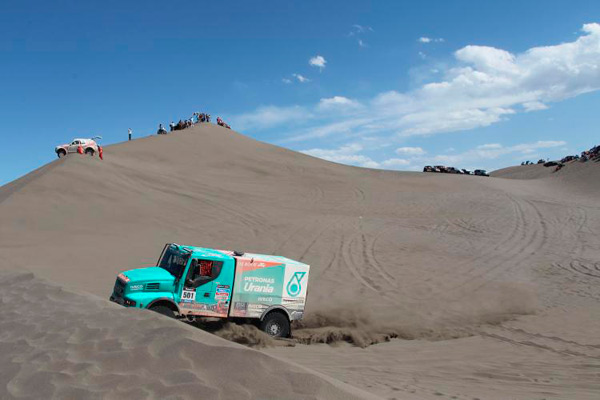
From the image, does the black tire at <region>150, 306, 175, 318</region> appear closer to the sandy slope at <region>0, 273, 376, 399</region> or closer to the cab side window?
the cab side window

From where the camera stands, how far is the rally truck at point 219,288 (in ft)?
34.1

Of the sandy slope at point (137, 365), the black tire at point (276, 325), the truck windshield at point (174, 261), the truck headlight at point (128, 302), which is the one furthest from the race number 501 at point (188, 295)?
the sandy slope at point (137, 365)

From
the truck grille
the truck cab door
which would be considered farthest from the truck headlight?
the truck cab door

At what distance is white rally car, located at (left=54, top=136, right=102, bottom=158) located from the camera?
3272 centimetres

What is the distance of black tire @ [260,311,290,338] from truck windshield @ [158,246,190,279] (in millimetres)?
2315

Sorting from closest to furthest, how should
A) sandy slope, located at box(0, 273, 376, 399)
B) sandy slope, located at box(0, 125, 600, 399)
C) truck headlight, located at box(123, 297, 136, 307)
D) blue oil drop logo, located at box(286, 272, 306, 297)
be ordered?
sandy slope, located at box(0, 273, 376, 399), sandy slope, located at box(0, 125, 600, 399), truck headlight, located at box(123, 297, 136, 307), blue oil drop logo, located at box(286, 272, 306, 297)

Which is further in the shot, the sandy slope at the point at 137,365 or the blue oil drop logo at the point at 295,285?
the blue oil drop logo at the point at 295,285

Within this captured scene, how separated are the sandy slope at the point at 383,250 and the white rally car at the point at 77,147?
2055mm

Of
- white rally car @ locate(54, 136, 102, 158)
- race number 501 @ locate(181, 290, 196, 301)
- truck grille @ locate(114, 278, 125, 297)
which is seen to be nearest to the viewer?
truck grille @ locate(114, 278, 125, 297)

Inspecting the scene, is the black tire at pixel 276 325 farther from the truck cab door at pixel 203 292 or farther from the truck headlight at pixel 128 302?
the truck headlight at pixel 128 302

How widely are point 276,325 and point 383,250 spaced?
38.6ft

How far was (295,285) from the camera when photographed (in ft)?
38.8

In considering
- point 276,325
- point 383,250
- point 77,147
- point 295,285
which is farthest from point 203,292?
point 77,147

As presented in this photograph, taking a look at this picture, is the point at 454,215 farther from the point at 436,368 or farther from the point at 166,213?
the point at 436,368
